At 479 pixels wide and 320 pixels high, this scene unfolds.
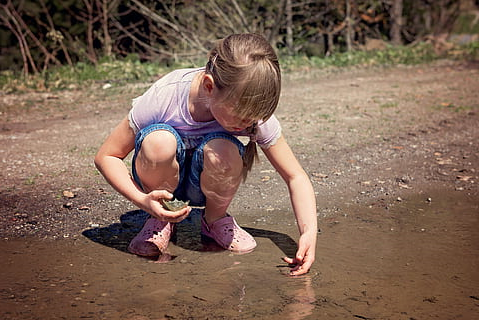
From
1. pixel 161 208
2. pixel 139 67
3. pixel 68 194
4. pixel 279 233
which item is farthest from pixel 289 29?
pixel 161 208

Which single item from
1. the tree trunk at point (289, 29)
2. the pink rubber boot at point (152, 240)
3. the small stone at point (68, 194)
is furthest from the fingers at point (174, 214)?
the tree trunk at point (289, 29)

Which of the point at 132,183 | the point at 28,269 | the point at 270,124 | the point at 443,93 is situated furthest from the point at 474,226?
A: the point at 443,93

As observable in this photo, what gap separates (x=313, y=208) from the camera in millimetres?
2295

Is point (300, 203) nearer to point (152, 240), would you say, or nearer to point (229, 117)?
point (229, 117)

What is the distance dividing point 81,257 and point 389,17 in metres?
8.81

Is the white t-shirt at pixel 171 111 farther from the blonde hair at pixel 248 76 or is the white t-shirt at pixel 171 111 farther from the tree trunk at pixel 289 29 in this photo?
the tree trunk at pixel 289 29

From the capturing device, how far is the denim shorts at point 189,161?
231cm

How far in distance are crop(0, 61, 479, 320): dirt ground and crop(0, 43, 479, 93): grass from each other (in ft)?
4.99

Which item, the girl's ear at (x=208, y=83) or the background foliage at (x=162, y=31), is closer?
the girl's ear at (x=208, y=83)

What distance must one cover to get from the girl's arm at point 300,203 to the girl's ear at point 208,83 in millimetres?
365

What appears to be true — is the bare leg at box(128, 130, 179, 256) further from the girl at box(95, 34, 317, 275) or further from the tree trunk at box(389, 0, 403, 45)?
the tree trunk at box(389, 0, 403, 45)

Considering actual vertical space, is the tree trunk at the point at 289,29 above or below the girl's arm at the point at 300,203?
below

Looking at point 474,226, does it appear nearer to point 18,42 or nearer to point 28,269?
point 28,269

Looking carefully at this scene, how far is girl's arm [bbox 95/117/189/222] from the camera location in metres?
2.10
